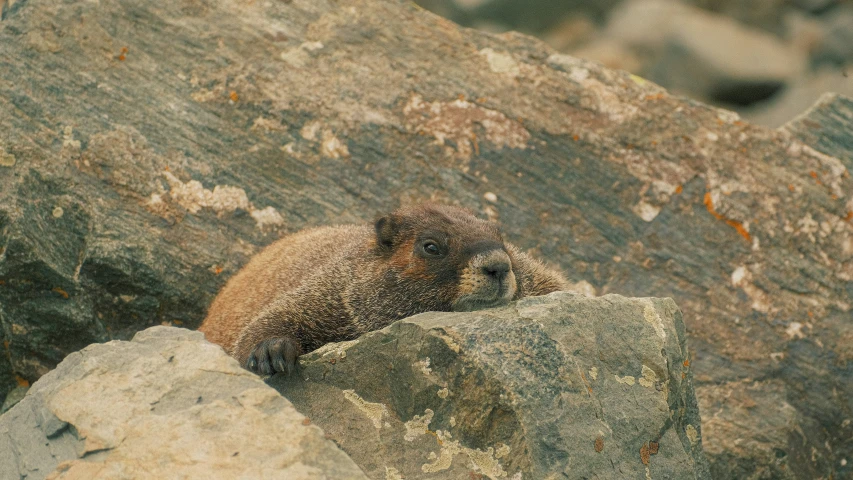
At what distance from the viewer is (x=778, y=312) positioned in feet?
29.2

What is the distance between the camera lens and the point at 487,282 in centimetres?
636

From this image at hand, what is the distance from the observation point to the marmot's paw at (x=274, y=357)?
6039 mm


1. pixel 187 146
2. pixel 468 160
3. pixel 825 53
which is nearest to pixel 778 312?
pixel 468 160

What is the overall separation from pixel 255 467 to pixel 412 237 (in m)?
2.54

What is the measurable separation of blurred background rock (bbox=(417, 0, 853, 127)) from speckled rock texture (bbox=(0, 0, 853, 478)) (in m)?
13.9

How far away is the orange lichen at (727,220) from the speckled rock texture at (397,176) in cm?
3

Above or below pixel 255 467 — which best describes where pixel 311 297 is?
below

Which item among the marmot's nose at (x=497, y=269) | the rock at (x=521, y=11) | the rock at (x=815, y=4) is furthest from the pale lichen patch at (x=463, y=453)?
the rock at (x=815, y=4)

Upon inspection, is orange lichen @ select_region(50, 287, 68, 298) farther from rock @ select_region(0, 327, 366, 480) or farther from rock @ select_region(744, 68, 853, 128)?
rock @ select_region(744, 68, 853, 128)

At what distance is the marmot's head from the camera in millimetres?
6371

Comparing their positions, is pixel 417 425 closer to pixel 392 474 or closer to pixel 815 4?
pixel 392 474

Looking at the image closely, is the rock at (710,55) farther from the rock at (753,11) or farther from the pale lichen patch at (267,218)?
the pale lichen patch at (267,218)

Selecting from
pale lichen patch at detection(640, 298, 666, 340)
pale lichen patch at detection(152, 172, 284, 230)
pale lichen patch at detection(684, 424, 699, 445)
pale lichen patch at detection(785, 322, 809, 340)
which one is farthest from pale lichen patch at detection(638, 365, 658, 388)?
pale lichen patch at detection(152, 172, 284, 230)

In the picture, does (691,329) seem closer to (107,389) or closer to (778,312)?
(778,312)
